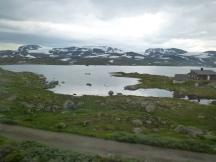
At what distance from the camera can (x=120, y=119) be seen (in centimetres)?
4722

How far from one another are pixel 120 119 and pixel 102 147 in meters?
14.7

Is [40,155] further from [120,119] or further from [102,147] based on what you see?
[120,119]

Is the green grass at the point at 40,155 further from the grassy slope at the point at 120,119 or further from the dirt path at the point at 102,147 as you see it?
the grassy slope at the point at 120,119

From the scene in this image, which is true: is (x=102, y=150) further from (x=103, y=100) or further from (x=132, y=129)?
(x=103, y=100)

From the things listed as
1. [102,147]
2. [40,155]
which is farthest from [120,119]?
[40,155]

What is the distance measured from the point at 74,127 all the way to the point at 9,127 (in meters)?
8.42

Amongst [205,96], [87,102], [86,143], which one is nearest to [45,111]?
[87,102]

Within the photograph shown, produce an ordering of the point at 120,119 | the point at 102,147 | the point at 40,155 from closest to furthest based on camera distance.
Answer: the point at 40,155 → the point at 102,147 → the point at 120,119

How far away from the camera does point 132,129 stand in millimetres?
42438

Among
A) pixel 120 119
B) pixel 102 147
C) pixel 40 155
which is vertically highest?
pixel 120 119

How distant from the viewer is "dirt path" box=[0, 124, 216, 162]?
30500 mm

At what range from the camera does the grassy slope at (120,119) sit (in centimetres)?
3594

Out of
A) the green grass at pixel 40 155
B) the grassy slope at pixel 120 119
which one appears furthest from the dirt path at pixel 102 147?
the green grass at pixel 40 155

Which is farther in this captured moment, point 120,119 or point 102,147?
point 120,119
